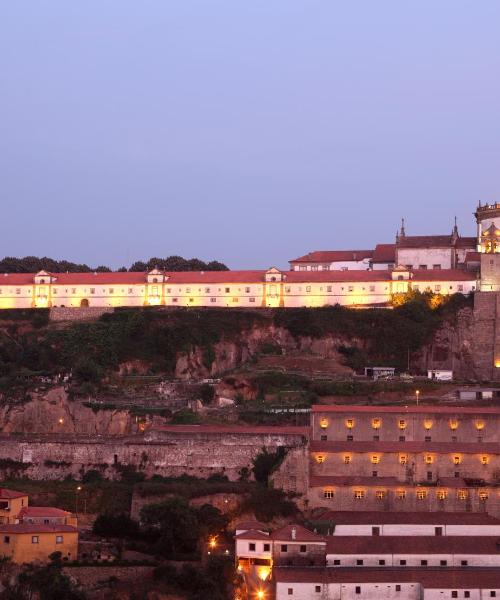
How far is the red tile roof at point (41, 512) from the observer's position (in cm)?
5634

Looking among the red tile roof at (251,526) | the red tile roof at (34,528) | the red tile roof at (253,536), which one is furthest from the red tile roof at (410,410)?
the red tile roof at (34,528)

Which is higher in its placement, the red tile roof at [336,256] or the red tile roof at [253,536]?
the red tile roof at [336,256]

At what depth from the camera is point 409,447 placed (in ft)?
200

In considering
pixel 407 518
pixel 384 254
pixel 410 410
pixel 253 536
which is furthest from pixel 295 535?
pixel 384 254

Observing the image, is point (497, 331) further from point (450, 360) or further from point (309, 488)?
point (309, 488)

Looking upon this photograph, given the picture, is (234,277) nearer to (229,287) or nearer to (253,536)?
(229,287)

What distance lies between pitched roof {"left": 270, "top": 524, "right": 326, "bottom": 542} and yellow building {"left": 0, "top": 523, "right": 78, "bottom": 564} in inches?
340

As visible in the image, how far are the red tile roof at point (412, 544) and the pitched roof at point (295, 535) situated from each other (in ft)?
2.24

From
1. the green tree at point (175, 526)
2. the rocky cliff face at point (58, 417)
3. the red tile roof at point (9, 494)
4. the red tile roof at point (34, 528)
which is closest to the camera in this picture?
the red tile roof at point (34, 528)

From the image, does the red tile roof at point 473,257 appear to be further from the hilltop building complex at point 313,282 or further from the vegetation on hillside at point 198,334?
the vegetation on hillside at point 198,334

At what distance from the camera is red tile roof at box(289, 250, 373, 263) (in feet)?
302

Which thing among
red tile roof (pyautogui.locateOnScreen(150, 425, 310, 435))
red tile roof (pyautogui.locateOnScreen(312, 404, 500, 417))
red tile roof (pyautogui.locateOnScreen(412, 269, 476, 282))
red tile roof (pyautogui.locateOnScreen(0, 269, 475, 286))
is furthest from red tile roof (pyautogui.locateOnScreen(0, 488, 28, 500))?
red tile roof (pyautogui.locateOnScreen(412, 269, 476, 282))

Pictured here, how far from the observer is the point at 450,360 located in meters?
78.1

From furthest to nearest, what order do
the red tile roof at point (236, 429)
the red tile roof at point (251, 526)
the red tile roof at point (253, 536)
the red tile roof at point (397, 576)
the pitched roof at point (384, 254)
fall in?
the pitched roof at point (384, 254), the red tile roof at point (236, 429), the red tile roof at point (251, 526), the red tile roof at point (253, 536), the red tile roof at point (397, 576)
